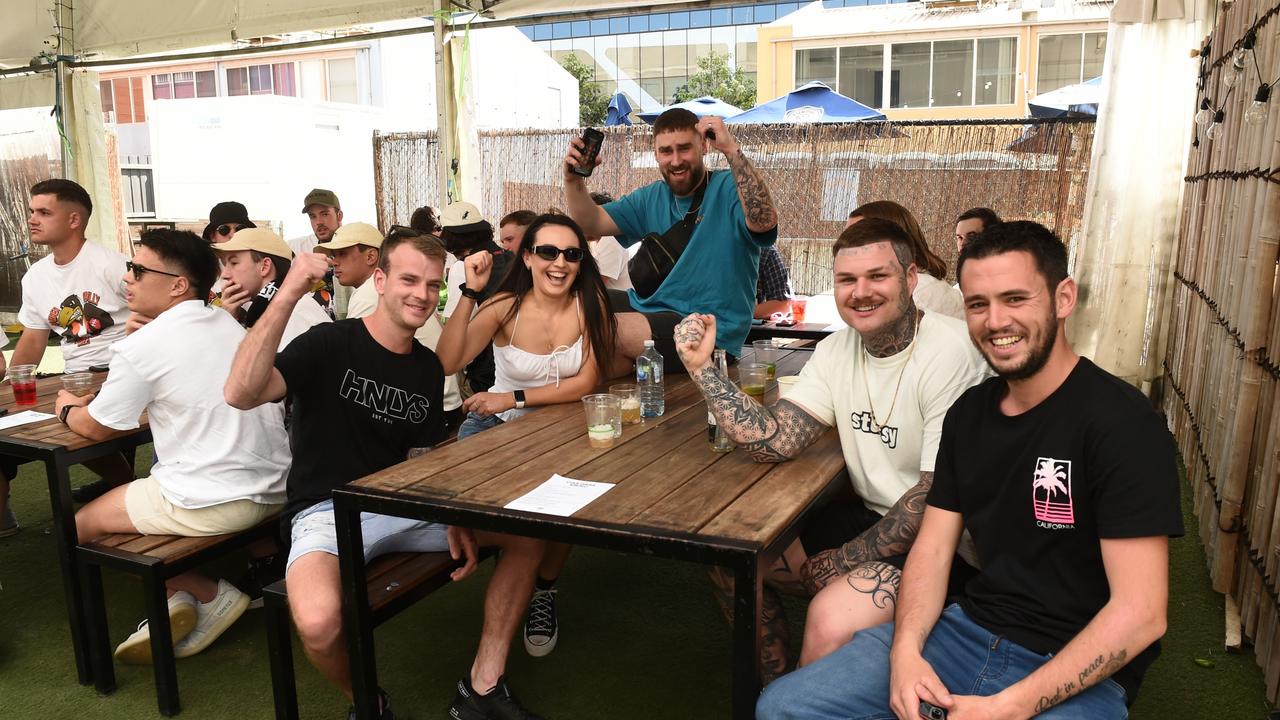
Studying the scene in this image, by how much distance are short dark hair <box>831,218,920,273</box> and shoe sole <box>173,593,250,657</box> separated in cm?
248

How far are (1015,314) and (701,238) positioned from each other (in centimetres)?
219

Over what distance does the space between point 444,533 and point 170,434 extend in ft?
3.28

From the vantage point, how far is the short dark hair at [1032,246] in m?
1.94

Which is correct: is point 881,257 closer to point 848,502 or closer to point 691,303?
point 848,502

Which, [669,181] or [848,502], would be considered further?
[669,181]

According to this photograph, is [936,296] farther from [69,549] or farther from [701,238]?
[69,549]

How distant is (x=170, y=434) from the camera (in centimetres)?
297

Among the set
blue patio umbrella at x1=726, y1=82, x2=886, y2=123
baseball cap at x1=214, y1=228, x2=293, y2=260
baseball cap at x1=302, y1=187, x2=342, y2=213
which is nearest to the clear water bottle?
baseball cap at x1=214, y1=228, x2=293, y2=260

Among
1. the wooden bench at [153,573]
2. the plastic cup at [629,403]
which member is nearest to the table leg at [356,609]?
the wooden bench at [153,573]

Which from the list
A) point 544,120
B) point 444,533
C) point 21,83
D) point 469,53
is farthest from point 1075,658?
point 544,120

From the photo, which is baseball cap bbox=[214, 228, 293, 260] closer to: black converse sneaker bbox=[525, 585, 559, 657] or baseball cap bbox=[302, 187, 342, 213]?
black converse sneaker bbox=[525, 585, 559, 657]

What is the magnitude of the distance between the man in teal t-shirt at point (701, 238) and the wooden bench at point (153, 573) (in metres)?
1.65

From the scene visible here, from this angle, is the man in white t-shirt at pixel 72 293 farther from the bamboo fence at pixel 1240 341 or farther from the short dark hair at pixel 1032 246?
the bamboo fence at pixel 1240 341

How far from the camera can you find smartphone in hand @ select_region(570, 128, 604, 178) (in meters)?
3.89
